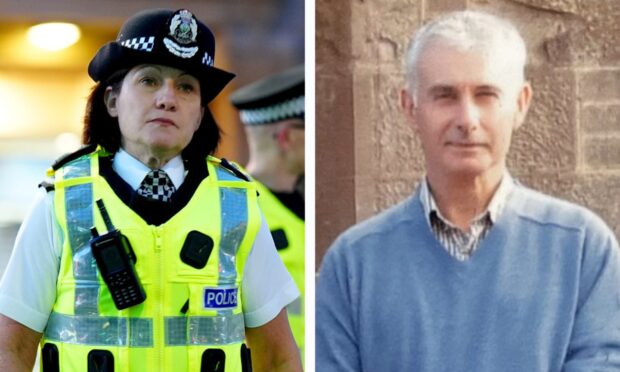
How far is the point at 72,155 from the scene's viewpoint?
4125 mm

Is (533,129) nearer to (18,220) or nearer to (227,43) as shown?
(227,43)

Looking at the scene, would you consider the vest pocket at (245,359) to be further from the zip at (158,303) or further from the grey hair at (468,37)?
the grey hair at (468,37)

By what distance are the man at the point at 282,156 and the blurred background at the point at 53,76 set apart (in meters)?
0.08

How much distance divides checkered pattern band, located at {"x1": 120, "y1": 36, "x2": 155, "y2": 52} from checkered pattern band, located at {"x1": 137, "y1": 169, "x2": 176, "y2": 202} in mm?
422

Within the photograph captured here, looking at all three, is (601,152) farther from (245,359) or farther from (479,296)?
(245,359)

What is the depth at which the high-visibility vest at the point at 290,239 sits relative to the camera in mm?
4398

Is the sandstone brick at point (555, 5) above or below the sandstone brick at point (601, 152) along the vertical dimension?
above

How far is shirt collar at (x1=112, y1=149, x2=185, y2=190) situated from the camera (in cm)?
407

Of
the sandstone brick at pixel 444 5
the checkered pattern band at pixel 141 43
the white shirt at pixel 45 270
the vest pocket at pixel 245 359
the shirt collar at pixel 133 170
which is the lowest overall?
the vest pocket at pixel 245 359

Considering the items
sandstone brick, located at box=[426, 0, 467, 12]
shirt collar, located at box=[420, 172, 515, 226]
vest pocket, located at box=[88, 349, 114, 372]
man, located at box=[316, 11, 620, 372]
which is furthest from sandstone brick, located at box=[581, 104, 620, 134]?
vest pocket, located at box=[88, 349, 114, 372]

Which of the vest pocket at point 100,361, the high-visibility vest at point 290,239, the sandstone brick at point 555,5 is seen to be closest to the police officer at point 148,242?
the vest pocket at point 100,361

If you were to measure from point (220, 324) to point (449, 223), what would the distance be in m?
1.13

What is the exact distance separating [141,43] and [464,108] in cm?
132

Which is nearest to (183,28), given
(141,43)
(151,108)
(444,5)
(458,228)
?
(141,43)
